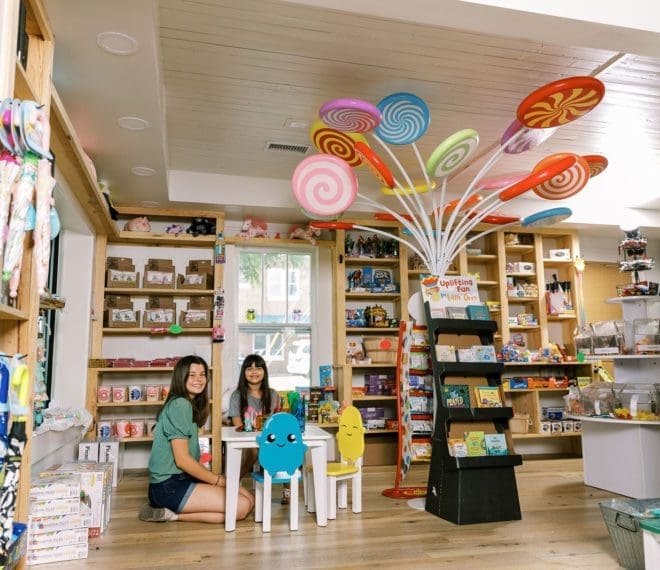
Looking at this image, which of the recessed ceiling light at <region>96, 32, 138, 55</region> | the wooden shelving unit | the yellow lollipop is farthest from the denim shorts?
the recessed ceiling light at <region>96, 32, 138, 55</region>

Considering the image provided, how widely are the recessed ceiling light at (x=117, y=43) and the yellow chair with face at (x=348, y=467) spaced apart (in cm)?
267

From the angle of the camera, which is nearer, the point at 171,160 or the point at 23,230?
the point at 23,230

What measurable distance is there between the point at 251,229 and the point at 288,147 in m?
1.35

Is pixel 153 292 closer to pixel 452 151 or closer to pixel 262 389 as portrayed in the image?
pixel 262 389

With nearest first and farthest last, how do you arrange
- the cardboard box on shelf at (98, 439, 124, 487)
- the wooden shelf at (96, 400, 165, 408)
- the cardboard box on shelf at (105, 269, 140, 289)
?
the cardboard box on shelf at (98, 439, 124, 487) < the wooden shelf at (96, 400, 165, 408) < the cardboard box on shelf at (105, 269, 140, 289)

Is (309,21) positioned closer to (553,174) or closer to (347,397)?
(553,174)

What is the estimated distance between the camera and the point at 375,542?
321 centimetres

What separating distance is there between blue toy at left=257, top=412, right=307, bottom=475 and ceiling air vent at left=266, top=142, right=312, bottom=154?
2.50 m

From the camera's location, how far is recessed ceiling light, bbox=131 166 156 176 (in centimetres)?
475

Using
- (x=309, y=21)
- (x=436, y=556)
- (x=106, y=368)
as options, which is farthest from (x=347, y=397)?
(x=309, y=21)

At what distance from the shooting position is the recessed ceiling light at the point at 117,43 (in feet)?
9.41

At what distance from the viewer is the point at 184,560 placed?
9.64 feet

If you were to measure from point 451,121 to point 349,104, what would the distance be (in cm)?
155

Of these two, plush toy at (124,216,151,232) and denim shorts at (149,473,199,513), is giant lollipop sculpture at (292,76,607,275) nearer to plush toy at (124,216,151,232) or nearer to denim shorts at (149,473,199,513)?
denim shorts at (149,473,199,513)
